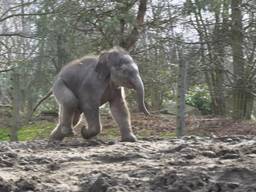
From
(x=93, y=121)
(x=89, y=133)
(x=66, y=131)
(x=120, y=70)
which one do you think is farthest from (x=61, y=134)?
(x=120, y=70)

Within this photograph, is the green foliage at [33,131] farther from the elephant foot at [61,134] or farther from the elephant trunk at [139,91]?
the elephant trunk at [139,91]

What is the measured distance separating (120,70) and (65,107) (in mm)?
1021

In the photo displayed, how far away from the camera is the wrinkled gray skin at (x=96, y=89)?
28.6 ft

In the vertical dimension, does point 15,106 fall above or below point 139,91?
below

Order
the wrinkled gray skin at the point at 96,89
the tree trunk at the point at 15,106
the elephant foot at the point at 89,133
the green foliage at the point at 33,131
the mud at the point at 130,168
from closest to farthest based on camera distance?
the mud at the point at 130,168
the wrinkled gray skin at the point at 96,89
the elephant foot at the point at 89,133
the tree trunk at the point at 15,106
the green foliage at the point at 33,131

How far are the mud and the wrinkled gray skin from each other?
117 centimetres

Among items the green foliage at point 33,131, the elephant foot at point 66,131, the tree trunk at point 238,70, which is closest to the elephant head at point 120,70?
the elephant foot at point 66,131

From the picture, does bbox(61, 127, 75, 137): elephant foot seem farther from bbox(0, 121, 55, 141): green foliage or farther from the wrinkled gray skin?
bbox(0, 121, 55, 141): green foliage

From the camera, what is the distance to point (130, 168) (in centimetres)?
557

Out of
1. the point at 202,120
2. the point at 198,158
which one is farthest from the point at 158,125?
the point at 198,158

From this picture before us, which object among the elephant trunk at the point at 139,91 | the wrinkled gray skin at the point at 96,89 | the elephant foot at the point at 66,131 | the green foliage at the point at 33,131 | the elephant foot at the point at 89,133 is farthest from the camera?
the green foliage at the point at 33,131

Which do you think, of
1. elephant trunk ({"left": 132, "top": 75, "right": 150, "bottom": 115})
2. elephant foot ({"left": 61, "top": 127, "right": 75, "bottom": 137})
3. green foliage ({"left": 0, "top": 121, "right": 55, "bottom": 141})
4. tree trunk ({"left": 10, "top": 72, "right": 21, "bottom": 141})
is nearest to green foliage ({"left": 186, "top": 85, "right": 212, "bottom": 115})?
green foliage ({"left": 0, "top": 121, "right": 55, "bottom": 141})

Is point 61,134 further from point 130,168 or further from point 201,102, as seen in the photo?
point 201,102

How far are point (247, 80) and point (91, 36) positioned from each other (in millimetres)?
3841
